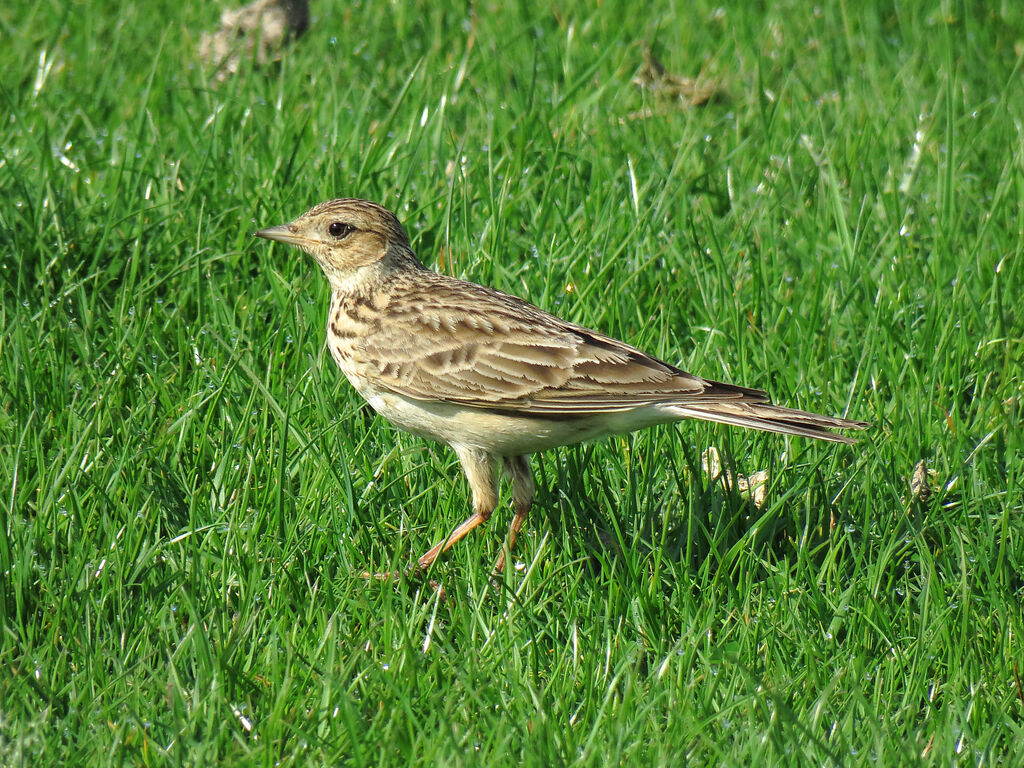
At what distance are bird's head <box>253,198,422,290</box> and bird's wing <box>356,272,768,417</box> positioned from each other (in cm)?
34

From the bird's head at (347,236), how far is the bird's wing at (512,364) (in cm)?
34

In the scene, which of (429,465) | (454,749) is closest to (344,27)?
(429,465)

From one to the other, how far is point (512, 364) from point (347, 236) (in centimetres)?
103

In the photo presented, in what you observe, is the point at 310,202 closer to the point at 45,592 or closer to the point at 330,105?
the point at 330,105

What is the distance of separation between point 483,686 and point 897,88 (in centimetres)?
616

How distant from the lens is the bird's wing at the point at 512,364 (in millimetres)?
4734

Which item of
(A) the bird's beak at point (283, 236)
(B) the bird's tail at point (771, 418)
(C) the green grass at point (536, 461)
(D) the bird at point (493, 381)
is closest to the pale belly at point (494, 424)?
(D) the bird at point (493, 381)

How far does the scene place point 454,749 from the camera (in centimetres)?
363

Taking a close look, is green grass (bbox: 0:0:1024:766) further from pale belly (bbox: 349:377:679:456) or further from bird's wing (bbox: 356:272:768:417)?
bird's wing (bbox: 356:272:768:417)

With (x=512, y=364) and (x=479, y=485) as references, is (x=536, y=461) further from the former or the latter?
(x=512, y=364)

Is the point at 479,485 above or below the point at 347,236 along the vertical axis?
below

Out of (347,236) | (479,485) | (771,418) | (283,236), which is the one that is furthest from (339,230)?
(771,418)

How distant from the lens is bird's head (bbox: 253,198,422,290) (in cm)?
543

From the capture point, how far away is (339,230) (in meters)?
5.45
